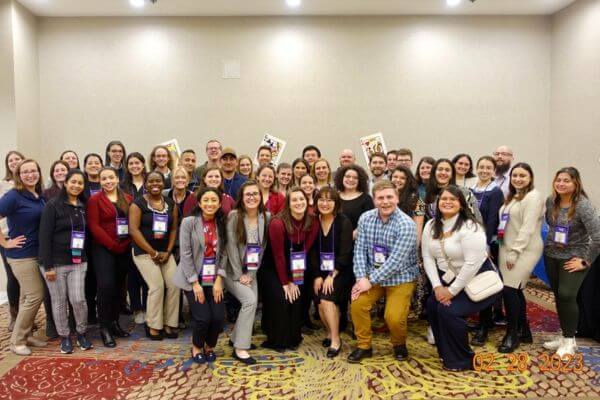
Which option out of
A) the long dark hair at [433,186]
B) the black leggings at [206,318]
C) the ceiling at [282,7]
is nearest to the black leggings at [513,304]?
the long dark hair at [433,186]

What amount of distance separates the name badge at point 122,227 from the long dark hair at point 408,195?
2387 millimetres

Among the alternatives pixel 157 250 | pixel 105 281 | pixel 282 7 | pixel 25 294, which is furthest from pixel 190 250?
pixel 282 7

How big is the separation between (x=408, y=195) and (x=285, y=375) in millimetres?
1842

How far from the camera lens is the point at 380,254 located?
3109 mm

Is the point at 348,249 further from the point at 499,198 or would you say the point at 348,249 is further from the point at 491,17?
the point at 491,17

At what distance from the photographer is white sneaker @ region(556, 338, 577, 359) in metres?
3.09

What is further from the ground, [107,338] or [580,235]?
[580,235]

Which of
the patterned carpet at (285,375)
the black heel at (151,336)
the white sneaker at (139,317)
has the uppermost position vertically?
the white sneaker at (139,317)

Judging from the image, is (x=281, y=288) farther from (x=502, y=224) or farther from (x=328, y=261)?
(x=502, y=224)

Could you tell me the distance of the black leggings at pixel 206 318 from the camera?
305 cm

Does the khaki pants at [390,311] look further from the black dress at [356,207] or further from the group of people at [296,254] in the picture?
the black dress at [356,207]

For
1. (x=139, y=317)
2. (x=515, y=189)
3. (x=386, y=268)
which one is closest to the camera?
(x=386, y=268)

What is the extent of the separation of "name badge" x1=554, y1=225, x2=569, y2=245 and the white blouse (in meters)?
0.69

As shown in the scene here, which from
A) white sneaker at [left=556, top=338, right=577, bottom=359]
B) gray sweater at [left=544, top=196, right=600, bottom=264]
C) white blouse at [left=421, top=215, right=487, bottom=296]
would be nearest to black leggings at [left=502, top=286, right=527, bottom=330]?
white sneaker at [left=556, top=338, right=577, bottom=359]
